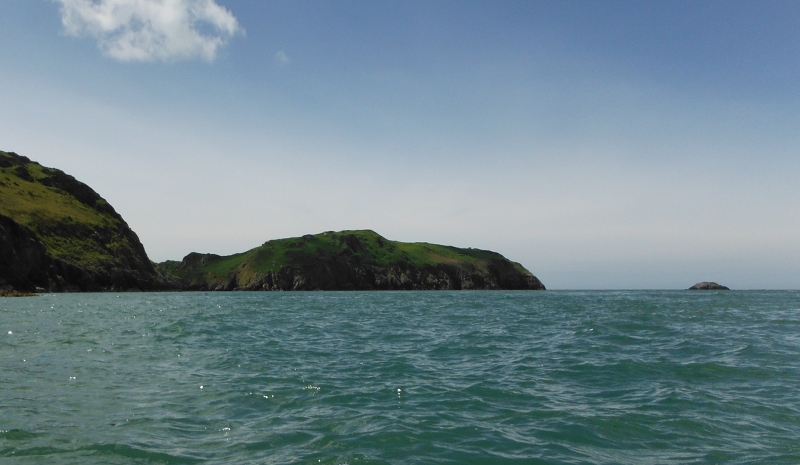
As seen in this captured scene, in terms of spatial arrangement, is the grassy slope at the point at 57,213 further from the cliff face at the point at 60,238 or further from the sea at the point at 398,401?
the sea at the point at 398,401

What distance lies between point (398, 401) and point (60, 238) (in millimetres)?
152418

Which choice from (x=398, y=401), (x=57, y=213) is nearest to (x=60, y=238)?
(x=57, y=213)

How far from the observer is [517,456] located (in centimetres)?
999

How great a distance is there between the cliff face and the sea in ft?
299

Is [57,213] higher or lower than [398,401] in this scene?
higher

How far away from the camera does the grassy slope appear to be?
430 ft

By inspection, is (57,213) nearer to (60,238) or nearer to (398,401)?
(60,238)

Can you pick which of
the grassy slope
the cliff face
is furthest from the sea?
the grassy slope

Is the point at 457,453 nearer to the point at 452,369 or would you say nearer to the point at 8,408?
the point at 452,369

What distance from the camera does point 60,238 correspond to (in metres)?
135

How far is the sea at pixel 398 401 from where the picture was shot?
1026 centimetres

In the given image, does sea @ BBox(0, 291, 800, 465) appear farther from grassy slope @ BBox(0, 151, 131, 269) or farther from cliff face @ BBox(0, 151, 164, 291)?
grassy slope @ BBox(0, 151, 131, 269)

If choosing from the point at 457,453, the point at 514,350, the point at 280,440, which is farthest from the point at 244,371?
the point at 514,350

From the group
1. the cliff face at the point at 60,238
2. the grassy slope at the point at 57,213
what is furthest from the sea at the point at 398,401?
the grassy slope at the point at 57,213
